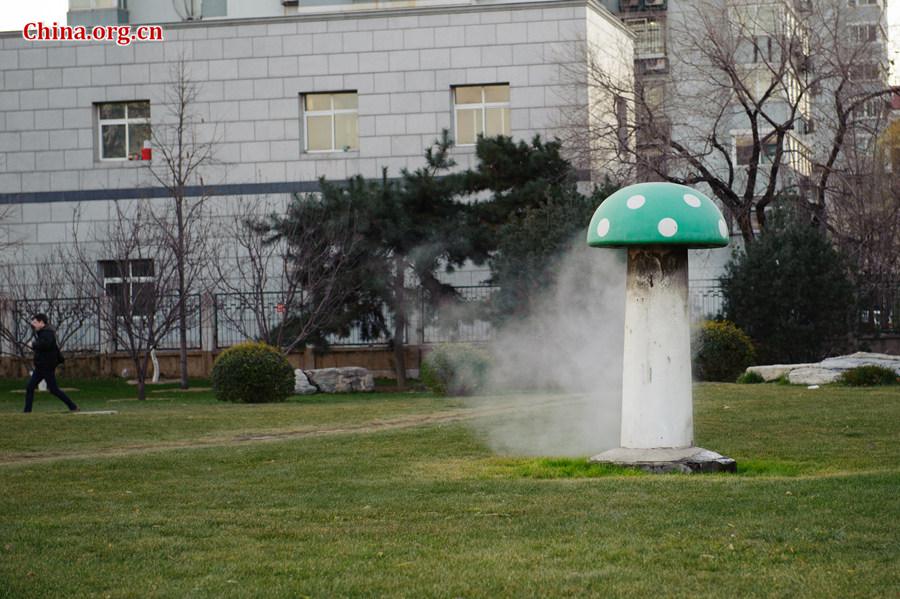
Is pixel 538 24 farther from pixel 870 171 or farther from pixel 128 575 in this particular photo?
pixel 128 575

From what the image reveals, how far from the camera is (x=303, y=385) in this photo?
2897 cm

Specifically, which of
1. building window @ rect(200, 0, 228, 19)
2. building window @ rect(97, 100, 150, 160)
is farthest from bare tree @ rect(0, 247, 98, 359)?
building window @ rect(200, 0, 228, 19)

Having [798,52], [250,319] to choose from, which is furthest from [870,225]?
[250,319]

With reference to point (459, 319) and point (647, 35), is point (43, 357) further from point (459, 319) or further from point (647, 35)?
point (647, 35)

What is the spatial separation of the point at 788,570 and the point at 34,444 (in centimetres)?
1106

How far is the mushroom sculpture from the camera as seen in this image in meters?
10.5

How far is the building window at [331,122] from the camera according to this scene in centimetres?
4038

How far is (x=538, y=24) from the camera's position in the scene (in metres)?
39.4

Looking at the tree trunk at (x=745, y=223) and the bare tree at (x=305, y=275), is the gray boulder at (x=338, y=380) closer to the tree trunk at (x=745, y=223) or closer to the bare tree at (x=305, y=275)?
the bare tree at (x=305, y=275)

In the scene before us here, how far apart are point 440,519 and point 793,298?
21.2 meters

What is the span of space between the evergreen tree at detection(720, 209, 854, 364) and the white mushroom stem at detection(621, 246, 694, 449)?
59.7 ft

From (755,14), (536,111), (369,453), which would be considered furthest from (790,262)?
(369,453)

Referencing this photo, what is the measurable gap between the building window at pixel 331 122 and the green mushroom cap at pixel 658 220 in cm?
2993

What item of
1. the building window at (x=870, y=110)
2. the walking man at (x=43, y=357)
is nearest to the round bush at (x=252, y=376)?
the walking man at (x=43, y=357)
